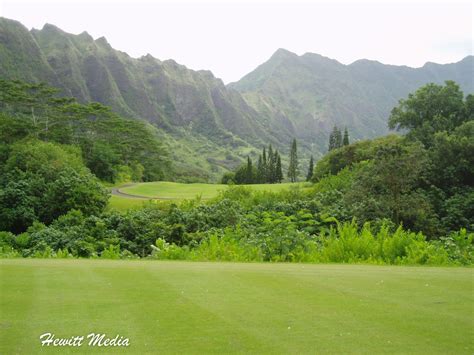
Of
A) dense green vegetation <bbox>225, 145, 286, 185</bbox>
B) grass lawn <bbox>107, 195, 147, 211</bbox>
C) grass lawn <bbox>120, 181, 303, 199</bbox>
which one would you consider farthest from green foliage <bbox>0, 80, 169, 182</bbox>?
dense green vegetation <bbox>225, 145, 286, 185</bbox>

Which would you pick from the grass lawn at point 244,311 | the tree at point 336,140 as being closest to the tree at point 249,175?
the tree at point 336,140

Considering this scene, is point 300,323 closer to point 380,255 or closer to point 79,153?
point 380,255

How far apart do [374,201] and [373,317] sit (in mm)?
20416

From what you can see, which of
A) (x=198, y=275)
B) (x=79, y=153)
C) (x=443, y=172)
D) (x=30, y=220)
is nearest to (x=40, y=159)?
(x=30, y=220)

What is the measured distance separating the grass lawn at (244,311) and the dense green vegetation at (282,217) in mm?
6289

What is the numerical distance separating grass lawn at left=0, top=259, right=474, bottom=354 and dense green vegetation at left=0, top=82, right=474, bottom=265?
20.6 feet

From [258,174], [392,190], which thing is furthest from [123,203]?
[258,174]

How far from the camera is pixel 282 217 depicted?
926 inches

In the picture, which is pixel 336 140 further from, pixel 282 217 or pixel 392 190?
pixel 282 217

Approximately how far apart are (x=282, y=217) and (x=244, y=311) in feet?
58.1

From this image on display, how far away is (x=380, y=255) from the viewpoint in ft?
48.4

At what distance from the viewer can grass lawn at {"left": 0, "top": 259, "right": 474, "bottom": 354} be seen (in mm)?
4660

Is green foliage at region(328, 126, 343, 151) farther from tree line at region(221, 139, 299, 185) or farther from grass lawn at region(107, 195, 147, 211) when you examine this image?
grass lawn at region(107, 195, 147, 211)

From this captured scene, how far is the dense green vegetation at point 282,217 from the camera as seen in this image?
15297 mm
